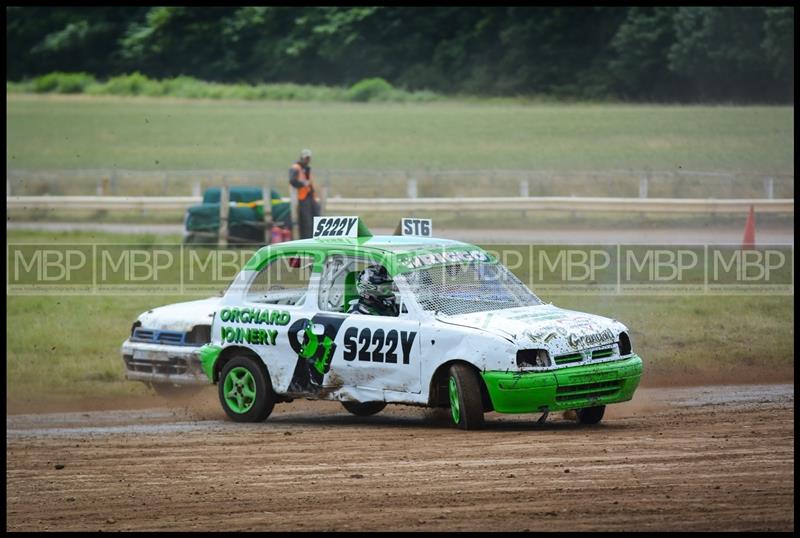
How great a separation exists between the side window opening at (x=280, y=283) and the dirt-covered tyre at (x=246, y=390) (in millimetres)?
597

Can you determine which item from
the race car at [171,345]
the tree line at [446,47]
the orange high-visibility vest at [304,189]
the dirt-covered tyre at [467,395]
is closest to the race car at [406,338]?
the dirt-covered tyre at [467,395]

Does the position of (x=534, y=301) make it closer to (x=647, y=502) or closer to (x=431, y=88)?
(x=647, y=502)

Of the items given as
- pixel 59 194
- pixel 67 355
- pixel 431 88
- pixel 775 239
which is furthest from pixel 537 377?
pixel 431 88

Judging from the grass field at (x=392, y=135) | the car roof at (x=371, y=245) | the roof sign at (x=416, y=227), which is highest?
the grass field at (x=392, y=135)

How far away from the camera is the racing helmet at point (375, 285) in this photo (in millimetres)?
10938

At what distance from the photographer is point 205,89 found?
4825cm

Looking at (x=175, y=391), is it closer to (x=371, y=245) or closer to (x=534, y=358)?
(x=371, y=245)

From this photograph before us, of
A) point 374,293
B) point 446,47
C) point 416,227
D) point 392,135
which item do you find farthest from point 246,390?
point 446,47

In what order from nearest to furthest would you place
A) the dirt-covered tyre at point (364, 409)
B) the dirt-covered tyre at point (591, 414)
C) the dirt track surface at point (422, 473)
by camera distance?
the dirt track surface at point (422, 473) → the dirt-covered tyre at point (591, 414) → the dirt-covered tyre at point (364, 409)

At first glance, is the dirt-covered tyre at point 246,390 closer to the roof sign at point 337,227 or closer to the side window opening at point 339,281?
the side window opening at point 339,281

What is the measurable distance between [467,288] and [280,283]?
1922 millimetres

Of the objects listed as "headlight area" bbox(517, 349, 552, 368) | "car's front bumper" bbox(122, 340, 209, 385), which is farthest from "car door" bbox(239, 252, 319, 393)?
"headlight area" bbox(517, 349, 552, 368)

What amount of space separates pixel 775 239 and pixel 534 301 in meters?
10.2

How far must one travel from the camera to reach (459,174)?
106 ft
